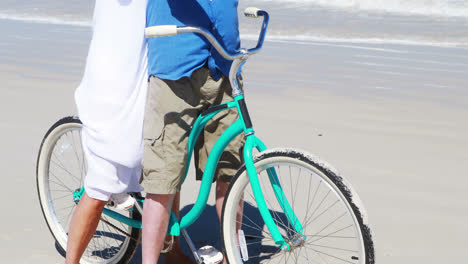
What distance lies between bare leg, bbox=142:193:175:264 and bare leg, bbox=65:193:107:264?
9.7 inches

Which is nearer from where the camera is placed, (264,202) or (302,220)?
(264,202)

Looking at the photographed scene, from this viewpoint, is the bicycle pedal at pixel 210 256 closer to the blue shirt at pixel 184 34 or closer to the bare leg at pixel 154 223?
the bare leg at pixel 154 223

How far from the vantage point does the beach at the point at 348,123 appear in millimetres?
3812

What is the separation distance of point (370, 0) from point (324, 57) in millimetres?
8255

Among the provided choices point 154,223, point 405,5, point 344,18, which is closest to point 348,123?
point 154,223

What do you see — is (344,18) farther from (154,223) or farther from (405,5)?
(154,223)

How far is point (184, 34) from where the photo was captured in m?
2.66

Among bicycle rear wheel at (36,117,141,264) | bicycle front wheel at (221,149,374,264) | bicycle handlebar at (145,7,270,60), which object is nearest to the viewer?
bicycle handlebar at (145,7,270,60)

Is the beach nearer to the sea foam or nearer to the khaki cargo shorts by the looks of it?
the khaki cargo shorts

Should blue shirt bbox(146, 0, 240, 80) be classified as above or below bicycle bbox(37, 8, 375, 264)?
above

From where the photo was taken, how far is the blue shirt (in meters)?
2.64

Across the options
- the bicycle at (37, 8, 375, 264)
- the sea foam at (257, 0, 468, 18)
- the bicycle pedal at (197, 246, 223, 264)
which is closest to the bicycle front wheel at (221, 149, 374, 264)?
the bicycle at (37, 8, 375, 264)

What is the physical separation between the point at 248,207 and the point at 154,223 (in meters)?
1.23

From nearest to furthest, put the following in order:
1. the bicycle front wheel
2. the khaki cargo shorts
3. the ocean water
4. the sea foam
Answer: the bicycle front wheel → the khaki cargo shorts → the ocean water → the sea foam
